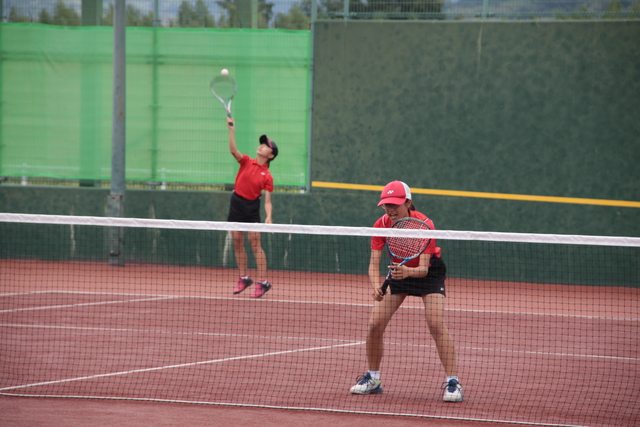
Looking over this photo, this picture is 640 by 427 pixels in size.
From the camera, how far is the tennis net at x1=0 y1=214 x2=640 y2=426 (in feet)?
19.2

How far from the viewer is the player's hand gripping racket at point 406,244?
5648 millimetres

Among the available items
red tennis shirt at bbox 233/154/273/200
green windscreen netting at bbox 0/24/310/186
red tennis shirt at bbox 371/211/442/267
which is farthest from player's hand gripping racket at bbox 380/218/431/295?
green windscreen netting at bbox 0/24/310/186

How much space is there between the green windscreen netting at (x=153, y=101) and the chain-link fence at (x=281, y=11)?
0.18 m

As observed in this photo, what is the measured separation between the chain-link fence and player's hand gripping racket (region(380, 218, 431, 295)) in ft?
26.9

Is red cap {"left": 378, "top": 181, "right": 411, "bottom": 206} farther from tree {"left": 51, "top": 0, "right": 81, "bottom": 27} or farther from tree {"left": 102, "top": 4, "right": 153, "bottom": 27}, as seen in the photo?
tree {"left": 51, "top": 0, "right": 81, "bottom": 27}

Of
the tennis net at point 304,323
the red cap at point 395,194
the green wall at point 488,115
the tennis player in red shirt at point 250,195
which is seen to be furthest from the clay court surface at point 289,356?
the green wall at point 488,115

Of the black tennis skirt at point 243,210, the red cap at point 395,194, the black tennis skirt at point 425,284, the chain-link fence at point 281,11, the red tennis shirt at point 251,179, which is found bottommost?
the black tennis skirt at point 243,210

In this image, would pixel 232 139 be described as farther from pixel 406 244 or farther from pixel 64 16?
pixel 64 16

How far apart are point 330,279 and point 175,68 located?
172 inches

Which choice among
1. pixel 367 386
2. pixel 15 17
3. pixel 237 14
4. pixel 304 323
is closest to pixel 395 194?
pixel 367 386

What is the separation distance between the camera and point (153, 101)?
1405cm

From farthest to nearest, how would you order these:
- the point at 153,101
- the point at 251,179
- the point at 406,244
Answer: the point at 153,101, the point at 251,179, the point at 406,244

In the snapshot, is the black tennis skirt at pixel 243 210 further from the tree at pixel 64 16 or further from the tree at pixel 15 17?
the tree at pixel 15 17

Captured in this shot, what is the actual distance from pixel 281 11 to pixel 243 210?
4.22 metres
